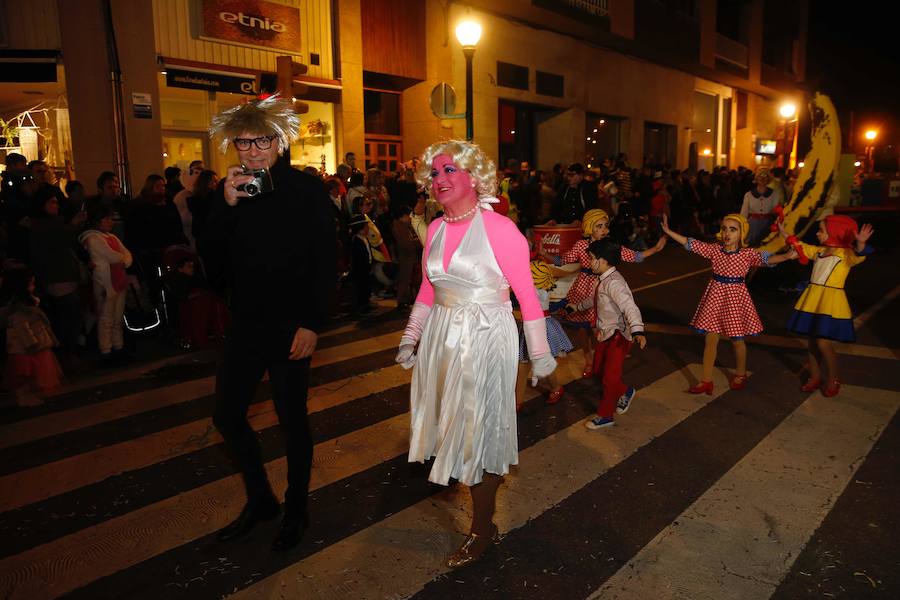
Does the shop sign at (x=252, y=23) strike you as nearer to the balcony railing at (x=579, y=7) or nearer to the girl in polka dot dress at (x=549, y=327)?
the balcony railing at (x=579, y=7)

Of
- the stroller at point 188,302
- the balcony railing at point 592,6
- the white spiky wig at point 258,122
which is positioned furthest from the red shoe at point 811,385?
the balcony railing at point 592,6

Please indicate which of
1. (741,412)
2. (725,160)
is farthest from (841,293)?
(725,160)

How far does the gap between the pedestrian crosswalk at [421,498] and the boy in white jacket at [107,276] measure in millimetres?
1180

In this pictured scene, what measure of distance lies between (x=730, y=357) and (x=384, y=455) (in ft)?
14.4

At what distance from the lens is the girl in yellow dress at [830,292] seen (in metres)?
6.06

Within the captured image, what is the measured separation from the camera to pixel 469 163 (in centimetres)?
341

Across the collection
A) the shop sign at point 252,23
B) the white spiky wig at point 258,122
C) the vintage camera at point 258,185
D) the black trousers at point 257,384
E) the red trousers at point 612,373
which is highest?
the shop sign at point 252,23

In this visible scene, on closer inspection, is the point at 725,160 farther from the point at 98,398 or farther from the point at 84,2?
the point at 98,398

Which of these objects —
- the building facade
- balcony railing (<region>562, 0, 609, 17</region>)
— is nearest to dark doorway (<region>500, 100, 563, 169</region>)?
the building facade

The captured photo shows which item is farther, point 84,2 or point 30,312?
point 84,2

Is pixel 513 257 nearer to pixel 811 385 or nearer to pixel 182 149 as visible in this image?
pixel 811 385

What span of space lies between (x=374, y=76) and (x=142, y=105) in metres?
7.45

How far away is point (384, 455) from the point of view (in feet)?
16.2

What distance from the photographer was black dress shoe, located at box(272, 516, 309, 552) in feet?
11.8
